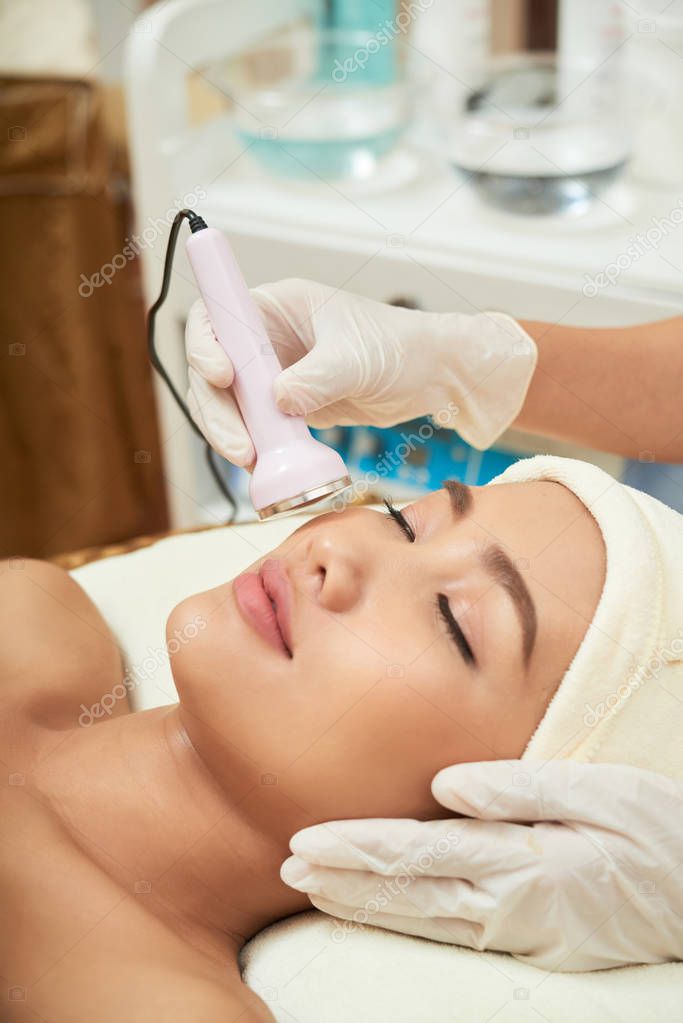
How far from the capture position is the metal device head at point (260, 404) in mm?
842

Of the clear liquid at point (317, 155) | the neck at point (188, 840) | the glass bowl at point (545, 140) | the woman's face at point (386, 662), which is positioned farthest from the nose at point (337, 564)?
the clear liquid at point (317, 155)

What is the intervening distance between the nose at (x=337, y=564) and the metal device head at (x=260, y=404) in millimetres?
64

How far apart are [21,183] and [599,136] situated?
1.21 metres

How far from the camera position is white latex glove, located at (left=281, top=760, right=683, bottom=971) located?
853 mm

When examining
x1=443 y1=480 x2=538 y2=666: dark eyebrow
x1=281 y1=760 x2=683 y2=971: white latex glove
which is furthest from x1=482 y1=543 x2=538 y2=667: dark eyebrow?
x1=281 y1=760 x2=683 y2=971: white latex glove

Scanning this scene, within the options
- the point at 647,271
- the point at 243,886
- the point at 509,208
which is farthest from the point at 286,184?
the point at 243,886

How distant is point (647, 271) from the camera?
147cm

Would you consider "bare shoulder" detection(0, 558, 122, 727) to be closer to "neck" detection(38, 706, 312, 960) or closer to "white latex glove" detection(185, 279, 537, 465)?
"neck" detection(38, 706, 312, 960)

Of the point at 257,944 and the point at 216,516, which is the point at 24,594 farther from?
the point at 216,516

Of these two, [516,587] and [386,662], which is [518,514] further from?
[386,662]

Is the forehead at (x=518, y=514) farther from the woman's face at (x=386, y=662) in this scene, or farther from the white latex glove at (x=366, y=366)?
the white latex glove at (x=366, y=366)

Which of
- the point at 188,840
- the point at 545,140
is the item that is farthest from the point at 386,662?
the point at 545,140

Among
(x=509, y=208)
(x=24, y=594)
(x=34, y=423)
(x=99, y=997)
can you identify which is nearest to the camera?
(x=99, y=997)

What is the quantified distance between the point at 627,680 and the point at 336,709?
0.87ft
